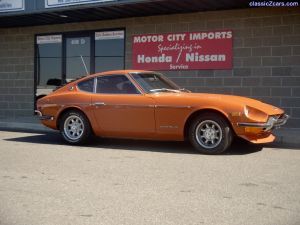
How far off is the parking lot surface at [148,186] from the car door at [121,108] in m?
0.36

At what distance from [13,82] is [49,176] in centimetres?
1018

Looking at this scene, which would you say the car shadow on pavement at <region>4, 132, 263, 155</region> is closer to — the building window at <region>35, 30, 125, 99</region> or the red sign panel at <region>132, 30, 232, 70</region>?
the red sign panel at <region>132, 30, 232, 70</region>

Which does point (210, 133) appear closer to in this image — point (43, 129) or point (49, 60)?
point (43, 129)

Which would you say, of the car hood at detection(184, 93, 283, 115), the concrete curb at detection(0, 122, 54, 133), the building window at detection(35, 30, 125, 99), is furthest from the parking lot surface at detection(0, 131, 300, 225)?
the building window at detection(35, 30, 125, 99)

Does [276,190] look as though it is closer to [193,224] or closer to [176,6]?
[193,224]

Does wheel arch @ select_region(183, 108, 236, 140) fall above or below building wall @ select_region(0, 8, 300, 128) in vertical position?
below

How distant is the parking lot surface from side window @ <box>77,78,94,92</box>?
119 cm

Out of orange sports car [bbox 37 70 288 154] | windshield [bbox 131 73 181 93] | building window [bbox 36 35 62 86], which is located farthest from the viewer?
building window [bbox 36 35 62 86]

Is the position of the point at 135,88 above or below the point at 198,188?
above

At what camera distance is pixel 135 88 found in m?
8.55

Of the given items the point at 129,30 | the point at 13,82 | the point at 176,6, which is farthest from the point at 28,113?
the point at 176,6

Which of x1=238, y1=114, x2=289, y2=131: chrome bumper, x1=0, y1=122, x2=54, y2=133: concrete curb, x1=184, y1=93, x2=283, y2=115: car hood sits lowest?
x1=0, y1=122, x2=54, y2=133: concrete curb

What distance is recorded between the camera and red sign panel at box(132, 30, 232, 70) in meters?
11.9

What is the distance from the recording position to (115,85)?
348 inches
